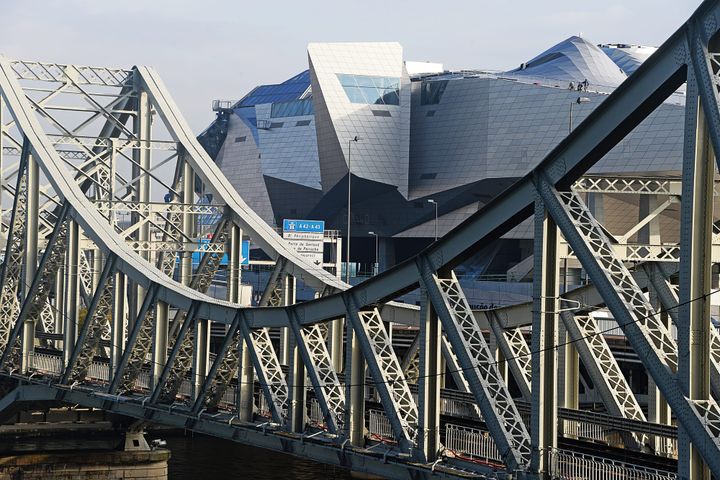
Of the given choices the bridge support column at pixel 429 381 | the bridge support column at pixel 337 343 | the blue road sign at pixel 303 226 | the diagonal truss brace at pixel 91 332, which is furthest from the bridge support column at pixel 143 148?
the blue road sign at pixel 303 226

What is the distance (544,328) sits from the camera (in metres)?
25.9

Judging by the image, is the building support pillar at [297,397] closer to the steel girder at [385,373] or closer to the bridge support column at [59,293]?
the steel girder at [385,373]

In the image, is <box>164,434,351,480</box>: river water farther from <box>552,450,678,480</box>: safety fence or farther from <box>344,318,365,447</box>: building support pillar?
<box>552,450,678,480</box>: safety fence

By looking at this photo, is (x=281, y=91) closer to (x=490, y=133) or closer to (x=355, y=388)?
(x=490, y=133)

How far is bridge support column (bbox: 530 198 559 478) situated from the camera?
2575cm

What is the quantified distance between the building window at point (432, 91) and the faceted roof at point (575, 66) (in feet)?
30.6

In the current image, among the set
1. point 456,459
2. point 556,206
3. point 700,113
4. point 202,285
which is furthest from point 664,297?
point 202,285

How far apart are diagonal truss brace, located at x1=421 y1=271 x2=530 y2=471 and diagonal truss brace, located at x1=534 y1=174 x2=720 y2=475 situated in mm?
3235

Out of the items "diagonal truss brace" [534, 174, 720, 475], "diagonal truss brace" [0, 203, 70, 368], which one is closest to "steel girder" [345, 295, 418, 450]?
"diagonal truss brace" [534, 174, 720, 475]

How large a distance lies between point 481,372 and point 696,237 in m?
7.17

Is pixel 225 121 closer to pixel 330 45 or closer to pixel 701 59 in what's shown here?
pixel 330 45

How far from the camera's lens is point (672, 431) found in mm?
30938

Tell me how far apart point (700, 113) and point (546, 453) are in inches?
293

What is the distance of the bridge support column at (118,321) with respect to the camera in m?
46.1
